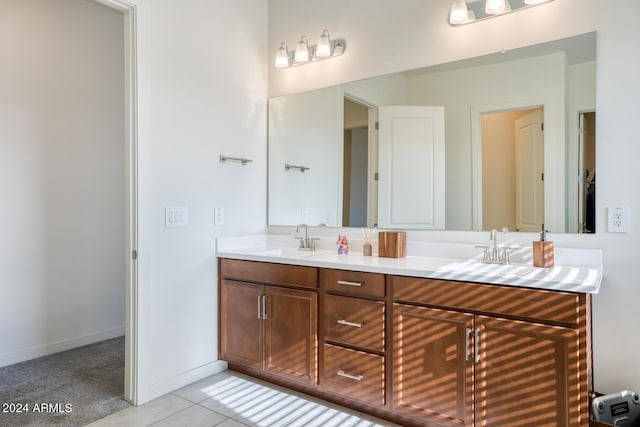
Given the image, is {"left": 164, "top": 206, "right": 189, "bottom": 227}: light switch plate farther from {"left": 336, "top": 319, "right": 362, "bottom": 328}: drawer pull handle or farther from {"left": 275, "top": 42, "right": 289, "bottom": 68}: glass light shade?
{"left": 275, "top": 42, "right": 289, "bottom": 68}: glass light shade

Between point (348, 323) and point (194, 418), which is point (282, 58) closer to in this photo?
point (348, 323)

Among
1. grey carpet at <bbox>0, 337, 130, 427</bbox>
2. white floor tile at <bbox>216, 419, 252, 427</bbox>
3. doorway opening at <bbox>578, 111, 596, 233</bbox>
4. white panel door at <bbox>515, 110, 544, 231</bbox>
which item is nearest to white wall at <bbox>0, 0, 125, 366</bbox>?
grey carpet at <bbox>0, 337, 130, 427</bbox>

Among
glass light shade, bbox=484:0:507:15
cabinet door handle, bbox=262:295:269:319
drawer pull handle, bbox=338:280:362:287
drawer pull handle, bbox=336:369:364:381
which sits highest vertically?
glass light shade, bbox=484:0:507:15

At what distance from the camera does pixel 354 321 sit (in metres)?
2.03

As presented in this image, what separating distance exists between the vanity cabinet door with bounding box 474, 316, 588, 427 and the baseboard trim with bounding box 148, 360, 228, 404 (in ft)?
5.56

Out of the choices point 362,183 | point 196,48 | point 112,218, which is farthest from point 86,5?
point 362,183

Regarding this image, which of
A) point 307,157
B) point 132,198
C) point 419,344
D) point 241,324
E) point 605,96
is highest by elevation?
point 605,96

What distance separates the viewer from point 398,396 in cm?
189

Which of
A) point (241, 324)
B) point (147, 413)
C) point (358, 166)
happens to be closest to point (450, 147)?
point (358, 166)

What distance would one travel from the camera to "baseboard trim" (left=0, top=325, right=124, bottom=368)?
2.81 m

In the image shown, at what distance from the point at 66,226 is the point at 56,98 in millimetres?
1014

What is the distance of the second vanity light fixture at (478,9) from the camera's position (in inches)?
80.6

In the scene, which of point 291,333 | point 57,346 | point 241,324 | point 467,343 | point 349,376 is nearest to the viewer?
point 467,343

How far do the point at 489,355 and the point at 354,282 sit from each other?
700 mm
